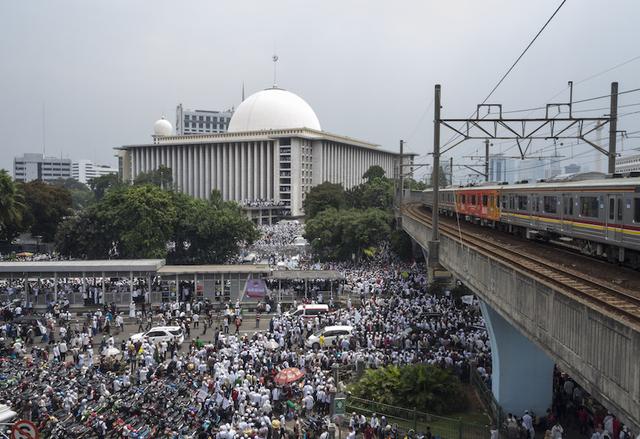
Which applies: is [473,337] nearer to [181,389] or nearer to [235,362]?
[235,362]

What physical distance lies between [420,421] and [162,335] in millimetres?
12251

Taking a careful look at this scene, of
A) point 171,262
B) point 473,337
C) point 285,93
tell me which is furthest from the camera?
point 285,93

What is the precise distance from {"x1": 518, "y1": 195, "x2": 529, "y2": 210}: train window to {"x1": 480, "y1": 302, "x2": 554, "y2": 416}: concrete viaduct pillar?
15.1 feet

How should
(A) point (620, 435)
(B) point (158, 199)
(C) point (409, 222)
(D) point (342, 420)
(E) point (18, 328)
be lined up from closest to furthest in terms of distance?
(A) point (620, 435) < (D) point (342, 420) < (E) point (18, 328) < (C) point (409, 222) < (B) point (158, 199)

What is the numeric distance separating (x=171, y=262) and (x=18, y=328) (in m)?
21.2

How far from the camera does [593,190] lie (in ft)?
50.2

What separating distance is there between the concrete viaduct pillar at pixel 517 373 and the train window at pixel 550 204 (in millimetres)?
3607

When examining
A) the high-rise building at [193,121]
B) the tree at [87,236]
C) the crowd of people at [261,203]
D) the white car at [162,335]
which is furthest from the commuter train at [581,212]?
the high-rise building at [193,121]

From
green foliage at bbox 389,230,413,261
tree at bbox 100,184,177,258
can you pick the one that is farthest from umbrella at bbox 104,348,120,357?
green foliage at bbox 389,230,413,261

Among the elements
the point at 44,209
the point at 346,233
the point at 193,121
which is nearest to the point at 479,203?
the point at 346,233

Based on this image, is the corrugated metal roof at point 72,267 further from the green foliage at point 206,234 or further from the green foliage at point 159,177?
the green foliage at point 159,177

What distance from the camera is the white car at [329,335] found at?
24953mm

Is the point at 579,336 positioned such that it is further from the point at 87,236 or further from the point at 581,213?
the point at 87,236

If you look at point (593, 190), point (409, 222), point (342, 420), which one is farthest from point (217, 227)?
point (593, 190)
